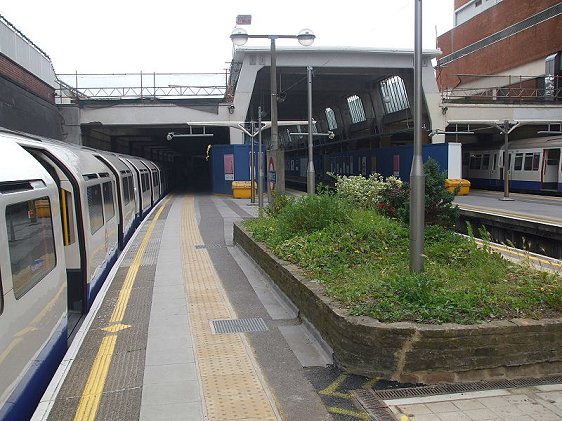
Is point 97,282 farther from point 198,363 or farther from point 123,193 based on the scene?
point 123,193

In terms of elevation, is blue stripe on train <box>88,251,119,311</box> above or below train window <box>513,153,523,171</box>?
below

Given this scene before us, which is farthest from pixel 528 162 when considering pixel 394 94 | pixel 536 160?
pixel 394 94

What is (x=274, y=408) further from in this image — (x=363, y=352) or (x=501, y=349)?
(x=501, y=349)

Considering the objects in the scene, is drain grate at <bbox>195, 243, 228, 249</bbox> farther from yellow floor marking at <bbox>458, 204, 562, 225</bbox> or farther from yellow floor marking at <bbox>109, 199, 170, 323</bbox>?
yellow floor marking at <bbox>458, 204, 562, 225</bbox>

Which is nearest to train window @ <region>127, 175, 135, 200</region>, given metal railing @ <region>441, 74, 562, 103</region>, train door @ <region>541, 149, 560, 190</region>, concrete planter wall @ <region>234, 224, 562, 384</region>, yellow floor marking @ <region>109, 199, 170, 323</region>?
yellow floor marking @ <region>109, 199, 170, 323</region>

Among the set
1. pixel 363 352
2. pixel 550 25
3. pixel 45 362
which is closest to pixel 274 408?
pixel 363 352

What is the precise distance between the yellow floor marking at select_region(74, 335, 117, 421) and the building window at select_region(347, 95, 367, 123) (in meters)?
41.8

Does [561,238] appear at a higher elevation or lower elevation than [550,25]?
lower

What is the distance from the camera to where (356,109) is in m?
48.0

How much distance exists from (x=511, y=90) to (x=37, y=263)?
3813 cm

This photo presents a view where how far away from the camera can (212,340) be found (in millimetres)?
5926

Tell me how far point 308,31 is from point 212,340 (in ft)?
34.8

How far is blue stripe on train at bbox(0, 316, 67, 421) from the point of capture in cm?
378

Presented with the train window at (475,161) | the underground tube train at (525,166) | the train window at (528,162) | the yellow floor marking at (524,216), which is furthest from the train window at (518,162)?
the yellow floor marking at (524,216)
